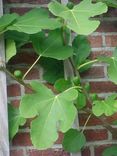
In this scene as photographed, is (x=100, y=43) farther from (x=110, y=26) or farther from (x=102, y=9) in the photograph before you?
(x=102, y=9)

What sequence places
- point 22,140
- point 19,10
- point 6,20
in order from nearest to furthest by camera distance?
point 6,20 → point 22,140 → point 19,10

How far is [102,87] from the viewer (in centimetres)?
→ 167

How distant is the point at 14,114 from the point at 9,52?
23cm

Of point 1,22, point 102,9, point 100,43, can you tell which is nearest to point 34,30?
point 1,22

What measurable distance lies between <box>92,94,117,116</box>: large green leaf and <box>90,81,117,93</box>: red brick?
0.20 metres

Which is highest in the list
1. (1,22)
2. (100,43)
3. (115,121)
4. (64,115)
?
(1,22)

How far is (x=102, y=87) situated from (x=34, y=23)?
42 cm

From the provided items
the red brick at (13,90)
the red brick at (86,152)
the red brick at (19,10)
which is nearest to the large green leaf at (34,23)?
the red brick at (19,10)

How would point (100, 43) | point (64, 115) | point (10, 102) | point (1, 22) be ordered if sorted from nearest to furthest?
point (64, 115) → point (1, 22) → point (10, 102) → point (100, 43)

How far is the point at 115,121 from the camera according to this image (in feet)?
5.30

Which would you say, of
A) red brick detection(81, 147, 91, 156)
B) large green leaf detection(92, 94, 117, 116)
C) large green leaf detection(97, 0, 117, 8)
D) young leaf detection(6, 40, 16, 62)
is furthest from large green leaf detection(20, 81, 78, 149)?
large green leaf detection(97, 0, 117, 8)

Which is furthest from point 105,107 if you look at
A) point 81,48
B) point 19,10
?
point 19,10

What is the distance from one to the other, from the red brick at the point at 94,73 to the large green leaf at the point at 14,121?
0.32 m

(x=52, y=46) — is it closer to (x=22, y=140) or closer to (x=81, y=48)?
(x=81, y=48)
